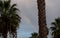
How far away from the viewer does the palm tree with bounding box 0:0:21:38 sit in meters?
28.1

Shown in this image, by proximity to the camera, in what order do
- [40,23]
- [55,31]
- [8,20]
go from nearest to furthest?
[40,23], [8,20], [55,31]

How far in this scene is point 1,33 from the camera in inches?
1133

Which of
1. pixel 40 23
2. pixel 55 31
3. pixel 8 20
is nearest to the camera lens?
pixel 40 23

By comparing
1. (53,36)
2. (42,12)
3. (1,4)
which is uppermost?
(1,4)

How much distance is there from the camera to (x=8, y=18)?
93.9ft

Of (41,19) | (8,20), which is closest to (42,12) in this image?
(41,19)

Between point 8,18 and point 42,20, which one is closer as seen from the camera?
point 42,20

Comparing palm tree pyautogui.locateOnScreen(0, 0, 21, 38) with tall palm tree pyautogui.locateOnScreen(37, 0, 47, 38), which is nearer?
tall palm tree pyautogui.locateOnScreen(37, 0, 47, 38)

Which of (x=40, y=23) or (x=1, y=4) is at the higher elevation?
(x=1, y=4)

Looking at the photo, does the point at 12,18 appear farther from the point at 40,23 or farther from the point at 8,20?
the point at 40,23

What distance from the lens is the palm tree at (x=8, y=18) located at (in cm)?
2812

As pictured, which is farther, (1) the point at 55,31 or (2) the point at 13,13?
(1) the point at 55,31

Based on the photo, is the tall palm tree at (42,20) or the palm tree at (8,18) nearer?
the tall palm tree at (42,20)

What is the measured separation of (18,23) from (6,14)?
2250mm
